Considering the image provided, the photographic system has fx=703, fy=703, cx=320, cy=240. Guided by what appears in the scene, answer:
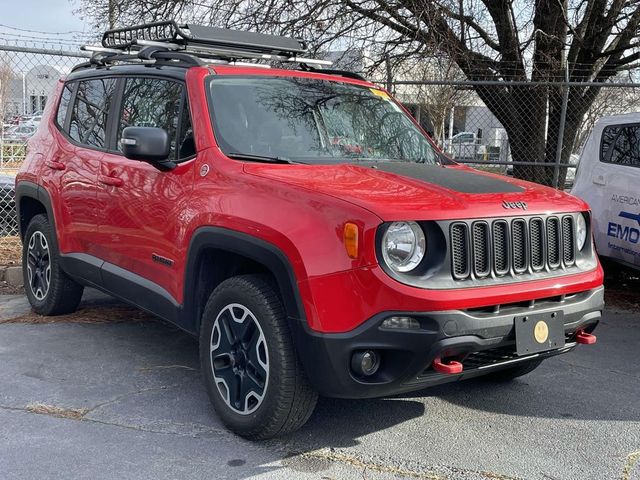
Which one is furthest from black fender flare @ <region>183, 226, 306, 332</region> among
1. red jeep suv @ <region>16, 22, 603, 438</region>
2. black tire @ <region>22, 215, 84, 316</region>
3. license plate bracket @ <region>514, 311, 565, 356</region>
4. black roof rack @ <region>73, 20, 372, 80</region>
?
black tire @ <region>22, 215, 84, 316</region>

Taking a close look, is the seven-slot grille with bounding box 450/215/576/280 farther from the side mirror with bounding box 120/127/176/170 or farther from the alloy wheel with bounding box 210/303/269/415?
the side mirror with bounding box 120/127/176/170

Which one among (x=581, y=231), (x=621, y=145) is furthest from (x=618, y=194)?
(x=581, y=231)

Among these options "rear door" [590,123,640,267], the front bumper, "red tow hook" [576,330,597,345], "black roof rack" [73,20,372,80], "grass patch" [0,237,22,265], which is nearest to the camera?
the front bumper

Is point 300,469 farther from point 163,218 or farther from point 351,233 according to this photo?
point 163,218

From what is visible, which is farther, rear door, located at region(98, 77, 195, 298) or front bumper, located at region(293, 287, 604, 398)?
rear door, located at region(98, 77, 195, 298)

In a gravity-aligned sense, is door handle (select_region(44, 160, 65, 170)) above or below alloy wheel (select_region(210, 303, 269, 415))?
above

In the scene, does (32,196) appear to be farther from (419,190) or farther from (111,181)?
(419,190)

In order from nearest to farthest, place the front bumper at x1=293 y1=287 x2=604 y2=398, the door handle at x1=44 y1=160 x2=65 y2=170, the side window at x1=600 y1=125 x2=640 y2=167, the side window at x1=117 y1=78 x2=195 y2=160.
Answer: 1. the front bumper at x1=293 y1=287 x2=604 y2=398
2. the side window at x1=117 y1=78 x2=195 y2=160
3. the door handle at x1=44 y1=160 x2=65 y2=170
4. the side window at x1=600 y1=125 x2=640 y2=167

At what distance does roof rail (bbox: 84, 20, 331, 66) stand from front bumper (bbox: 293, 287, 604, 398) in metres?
2.49

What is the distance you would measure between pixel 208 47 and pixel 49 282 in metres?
2.28

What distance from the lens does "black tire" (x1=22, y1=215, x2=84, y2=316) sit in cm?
554

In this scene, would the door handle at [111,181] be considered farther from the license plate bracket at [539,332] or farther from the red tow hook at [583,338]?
the red tow hook at [583,338]

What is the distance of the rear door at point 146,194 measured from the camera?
407 centimetres

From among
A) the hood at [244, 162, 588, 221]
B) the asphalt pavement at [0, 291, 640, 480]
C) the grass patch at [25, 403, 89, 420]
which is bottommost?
the asphalt pavement at [0, 291, 640, 480]
